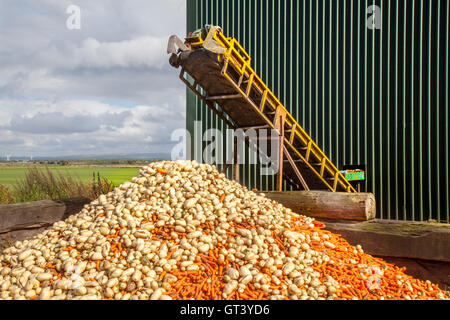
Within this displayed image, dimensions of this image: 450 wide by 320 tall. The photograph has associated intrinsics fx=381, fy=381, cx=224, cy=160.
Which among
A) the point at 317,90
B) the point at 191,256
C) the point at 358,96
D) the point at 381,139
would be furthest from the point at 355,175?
the point at 191,256

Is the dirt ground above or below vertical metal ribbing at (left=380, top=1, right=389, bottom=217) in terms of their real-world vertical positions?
below

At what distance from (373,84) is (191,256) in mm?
6015

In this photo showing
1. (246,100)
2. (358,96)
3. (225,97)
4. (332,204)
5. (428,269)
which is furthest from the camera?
(358,96)

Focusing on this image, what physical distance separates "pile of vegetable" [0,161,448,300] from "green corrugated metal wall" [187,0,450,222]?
12.2ft

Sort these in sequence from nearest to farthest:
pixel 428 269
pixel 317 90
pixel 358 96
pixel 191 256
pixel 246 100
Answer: pixel 191 256, pixel 428 269, pixel 246 100, pixel 358 96, pixel 317 90

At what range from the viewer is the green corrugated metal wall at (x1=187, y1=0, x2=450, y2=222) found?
23.4 feet

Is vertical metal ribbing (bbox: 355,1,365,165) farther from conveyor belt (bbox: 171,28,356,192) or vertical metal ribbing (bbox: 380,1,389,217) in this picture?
conveyor belt (bbox: 171,28,356,192)

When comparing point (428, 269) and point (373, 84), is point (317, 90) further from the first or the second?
point (428, 269)

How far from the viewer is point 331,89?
8102 millimetres

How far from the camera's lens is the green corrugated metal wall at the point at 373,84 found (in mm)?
7117

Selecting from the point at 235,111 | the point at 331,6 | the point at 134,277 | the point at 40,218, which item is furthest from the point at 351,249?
the point at 331,6

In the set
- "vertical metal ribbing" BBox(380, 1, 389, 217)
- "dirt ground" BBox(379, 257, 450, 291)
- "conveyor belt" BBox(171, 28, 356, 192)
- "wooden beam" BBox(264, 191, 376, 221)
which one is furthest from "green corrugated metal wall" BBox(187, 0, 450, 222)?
"dirt ground" BBox(379, 257, 450, 291)

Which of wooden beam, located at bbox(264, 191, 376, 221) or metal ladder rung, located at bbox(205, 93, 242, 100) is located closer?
wooden beam, located at bbox(264, 191, 376, 221)

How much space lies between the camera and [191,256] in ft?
10.5
